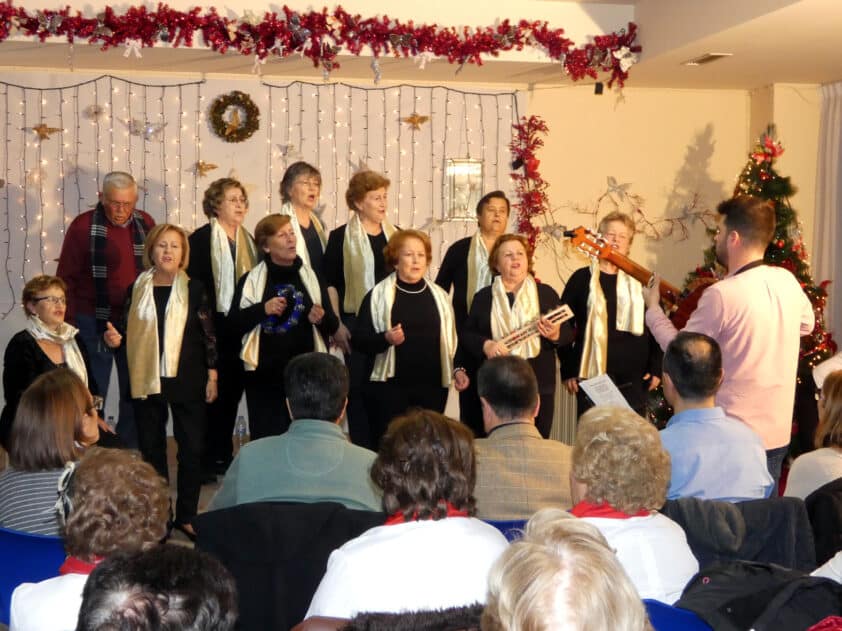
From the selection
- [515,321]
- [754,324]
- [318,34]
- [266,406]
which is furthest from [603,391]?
[318,34]

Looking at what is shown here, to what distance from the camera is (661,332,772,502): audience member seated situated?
327 cm

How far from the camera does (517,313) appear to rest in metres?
5.62

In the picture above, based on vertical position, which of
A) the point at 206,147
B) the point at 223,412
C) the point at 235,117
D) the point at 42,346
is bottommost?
the point at 223,412

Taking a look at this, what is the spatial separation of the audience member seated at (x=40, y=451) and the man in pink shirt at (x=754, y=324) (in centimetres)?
224

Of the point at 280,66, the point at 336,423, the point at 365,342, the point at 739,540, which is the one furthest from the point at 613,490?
the point at 280,66

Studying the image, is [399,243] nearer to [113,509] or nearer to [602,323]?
[602,323]

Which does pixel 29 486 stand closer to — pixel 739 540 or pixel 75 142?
pixel 739 540

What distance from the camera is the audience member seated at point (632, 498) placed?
2.49 m

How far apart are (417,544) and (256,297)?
10.9 ft

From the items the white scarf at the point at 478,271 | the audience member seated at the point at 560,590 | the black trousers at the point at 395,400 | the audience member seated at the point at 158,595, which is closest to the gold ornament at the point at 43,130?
the white scarf at the point at 478,271

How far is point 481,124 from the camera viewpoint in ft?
26.0

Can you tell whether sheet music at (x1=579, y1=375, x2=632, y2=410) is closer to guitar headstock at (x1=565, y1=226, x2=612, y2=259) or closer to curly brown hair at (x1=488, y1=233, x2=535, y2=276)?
guitar headstock at (x1=565, y1=226, x2=612, y2=259)

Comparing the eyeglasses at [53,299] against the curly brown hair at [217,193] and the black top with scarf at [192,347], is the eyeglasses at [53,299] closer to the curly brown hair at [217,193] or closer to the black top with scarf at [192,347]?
the black top with scarf at [192,347]

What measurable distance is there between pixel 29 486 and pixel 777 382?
2.79 m
